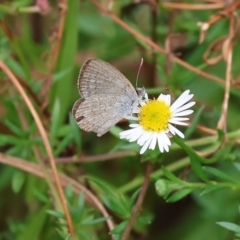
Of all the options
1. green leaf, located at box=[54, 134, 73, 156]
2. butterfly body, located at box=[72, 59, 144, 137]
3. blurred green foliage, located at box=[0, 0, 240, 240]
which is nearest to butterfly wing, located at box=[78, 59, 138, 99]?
butterfly body, located at box=[72, 59, 144, 137]

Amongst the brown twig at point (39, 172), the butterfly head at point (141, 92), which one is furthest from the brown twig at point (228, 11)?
the brown twig at point (39, 172)

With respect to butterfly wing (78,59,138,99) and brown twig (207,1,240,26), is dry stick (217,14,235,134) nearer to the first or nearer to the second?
brown twig (207,1,240,26)

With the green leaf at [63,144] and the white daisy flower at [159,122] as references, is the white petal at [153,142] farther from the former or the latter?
the green leaf at [63,144]

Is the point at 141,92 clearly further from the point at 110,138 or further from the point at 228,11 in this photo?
the point at 110,138

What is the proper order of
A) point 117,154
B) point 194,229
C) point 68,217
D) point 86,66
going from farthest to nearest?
1. point 194,229
2. point 117,154
3. point 68,217
4. point 86,66

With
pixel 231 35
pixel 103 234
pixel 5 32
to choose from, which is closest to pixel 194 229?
pixel 103 234

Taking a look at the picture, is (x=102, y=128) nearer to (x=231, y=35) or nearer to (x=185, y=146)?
(x=185, y=146)
